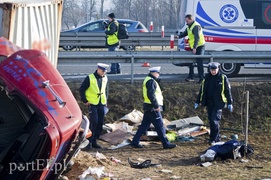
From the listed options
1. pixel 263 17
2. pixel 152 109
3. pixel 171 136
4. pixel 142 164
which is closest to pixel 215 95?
pixel 171 136

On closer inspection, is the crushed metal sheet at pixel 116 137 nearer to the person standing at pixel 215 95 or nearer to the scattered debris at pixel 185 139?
the scattered debris at pixel 185 139

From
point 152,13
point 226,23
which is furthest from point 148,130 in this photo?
point 152,13

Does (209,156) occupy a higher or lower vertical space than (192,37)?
lower

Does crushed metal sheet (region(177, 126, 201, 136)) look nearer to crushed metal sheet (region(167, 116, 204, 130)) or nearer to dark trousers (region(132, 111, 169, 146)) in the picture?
crushed metal sheet (region(167, 116, 204, 130))

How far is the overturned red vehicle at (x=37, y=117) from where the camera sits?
6.74 m

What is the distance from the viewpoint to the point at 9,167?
7.29m

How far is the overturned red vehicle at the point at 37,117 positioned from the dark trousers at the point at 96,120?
14.4 feet

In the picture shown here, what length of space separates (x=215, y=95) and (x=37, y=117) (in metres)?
6.04

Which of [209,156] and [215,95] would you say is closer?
[209,156]

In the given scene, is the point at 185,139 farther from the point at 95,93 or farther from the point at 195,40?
the point at 195,40

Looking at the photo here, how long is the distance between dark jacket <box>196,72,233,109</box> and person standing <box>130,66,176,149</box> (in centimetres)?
106

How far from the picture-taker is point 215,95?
499 inches

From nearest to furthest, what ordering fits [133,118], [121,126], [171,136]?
[171,136] < [121,126] < [133,118]

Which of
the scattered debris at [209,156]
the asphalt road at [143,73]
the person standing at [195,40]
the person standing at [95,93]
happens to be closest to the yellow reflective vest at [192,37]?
the person standing at [195,40]
